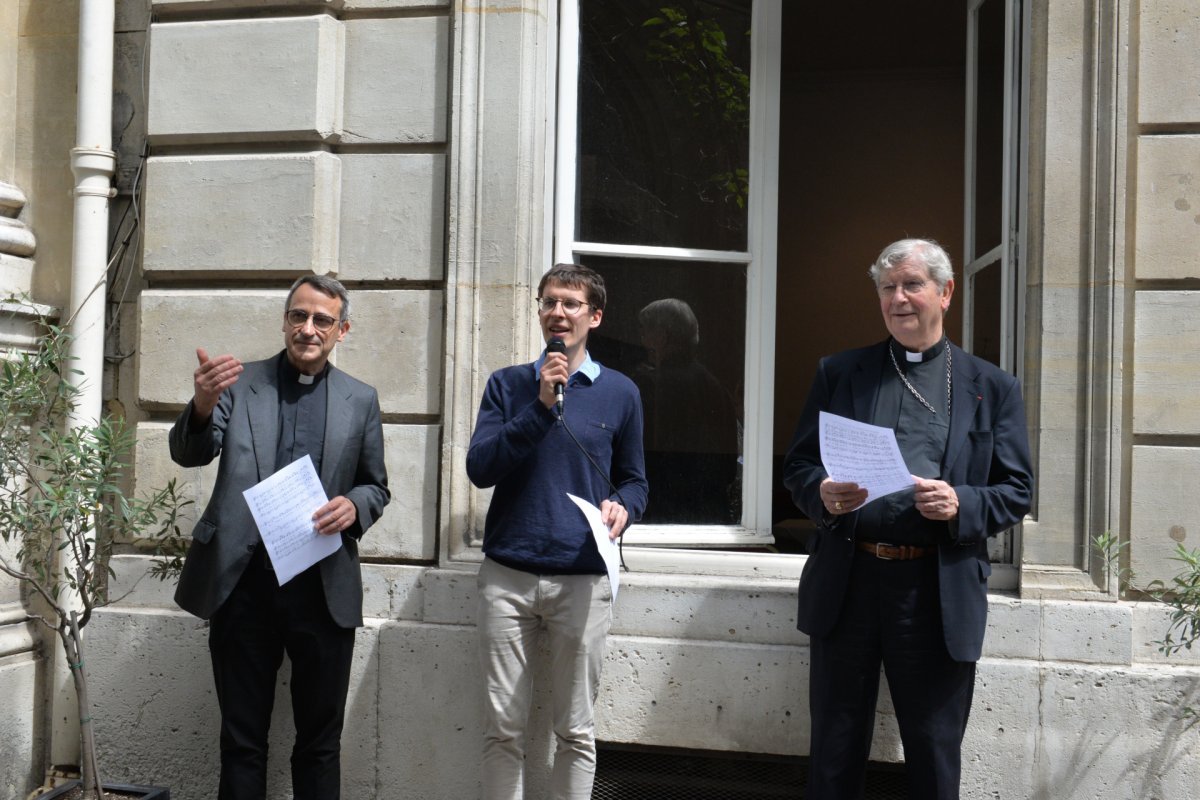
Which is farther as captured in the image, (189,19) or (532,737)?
(189,19)

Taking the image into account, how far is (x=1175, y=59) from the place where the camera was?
13.9 ft

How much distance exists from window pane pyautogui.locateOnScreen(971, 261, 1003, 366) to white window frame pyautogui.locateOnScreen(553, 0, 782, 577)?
81 cm

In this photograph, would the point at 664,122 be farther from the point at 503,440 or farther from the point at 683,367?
the point at 503,440

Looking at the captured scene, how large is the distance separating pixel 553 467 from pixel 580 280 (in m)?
0.61

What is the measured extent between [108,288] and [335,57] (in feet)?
4.49

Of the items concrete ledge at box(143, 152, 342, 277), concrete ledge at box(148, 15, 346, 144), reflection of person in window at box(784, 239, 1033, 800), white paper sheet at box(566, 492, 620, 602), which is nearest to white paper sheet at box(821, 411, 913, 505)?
reflection of person in window at box(784, 239, 1033, 800)

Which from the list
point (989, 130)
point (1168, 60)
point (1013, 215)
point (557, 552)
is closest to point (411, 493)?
point (557, 552)

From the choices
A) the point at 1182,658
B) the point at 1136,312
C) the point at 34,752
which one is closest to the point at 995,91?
the point at 1136,312

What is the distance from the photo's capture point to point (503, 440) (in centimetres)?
368

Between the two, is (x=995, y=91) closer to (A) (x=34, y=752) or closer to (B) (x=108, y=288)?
(B) (x=108, y=288)

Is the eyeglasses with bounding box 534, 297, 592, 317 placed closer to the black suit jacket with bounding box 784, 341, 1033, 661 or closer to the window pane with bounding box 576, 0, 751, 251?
the black suit jacket with bounding box 784, 341, 1033, 661

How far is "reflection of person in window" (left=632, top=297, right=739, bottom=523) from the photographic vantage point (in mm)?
4895

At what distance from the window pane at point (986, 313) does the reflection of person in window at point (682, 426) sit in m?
1.01

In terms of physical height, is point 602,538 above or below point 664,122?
below
